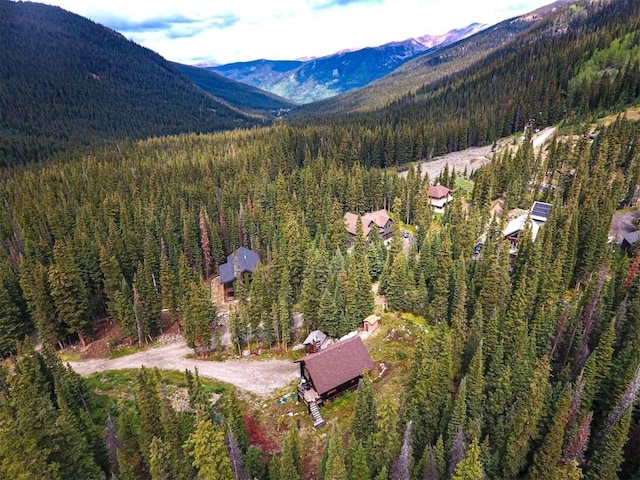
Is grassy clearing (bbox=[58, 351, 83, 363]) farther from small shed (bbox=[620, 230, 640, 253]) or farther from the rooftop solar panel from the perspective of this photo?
small shed (bbox=[620, 230, 640, 253])

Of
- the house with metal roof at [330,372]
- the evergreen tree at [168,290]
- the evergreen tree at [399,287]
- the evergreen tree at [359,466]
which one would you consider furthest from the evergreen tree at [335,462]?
the evergreen tree at [168,290]

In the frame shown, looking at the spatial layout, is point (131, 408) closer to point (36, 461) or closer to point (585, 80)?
point (36, 461)

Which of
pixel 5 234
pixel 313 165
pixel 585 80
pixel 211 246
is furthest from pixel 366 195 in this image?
pixel 585 80

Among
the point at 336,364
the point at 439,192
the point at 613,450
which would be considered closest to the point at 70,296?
the point at 336,364

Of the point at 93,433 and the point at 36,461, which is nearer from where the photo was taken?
the point at 36,461

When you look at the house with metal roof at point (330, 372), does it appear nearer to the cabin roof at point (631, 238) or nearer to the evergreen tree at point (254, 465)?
the evergreen tree at point (254, 465)
